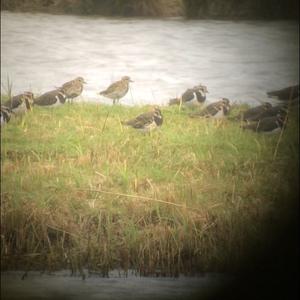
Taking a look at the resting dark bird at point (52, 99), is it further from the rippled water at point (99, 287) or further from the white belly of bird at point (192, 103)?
the rippled water at point (99, 287)

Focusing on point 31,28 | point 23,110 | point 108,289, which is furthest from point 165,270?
point 31,28

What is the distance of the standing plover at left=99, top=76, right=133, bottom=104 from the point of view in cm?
466

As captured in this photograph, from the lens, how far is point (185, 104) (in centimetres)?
A: 465

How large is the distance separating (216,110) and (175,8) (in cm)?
54

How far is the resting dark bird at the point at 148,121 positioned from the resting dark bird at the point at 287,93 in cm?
54

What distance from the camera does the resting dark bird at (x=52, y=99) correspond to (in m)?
4.64

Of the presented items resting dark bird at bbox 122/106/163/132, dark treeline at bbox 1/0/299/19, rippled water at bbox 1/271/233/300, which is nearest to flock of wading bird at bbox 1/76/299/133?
resting dark bird at bbox 122/106/163/132

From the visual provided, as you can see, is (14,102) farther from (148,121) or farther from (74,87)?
(148,121)

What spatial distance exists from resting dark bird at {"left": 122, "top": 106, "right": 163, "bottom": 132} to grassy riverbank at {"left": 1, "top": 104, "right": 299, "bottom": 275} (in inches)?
1.2

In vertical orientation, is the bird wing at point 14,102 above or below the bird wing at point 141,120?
above

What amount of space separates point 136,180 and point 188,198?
10.3 inches

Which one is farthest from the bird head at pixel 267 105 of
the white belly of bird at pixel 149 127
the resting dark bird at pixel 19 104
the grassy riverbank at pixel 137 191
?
the resting dark bird at pixel 19 104

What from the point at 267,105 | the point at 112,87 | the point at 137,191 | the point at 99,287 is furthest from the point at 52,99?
the point at 267,105

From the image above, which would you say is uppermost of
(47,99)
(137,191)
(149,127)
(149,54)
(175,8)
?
(175,8)
